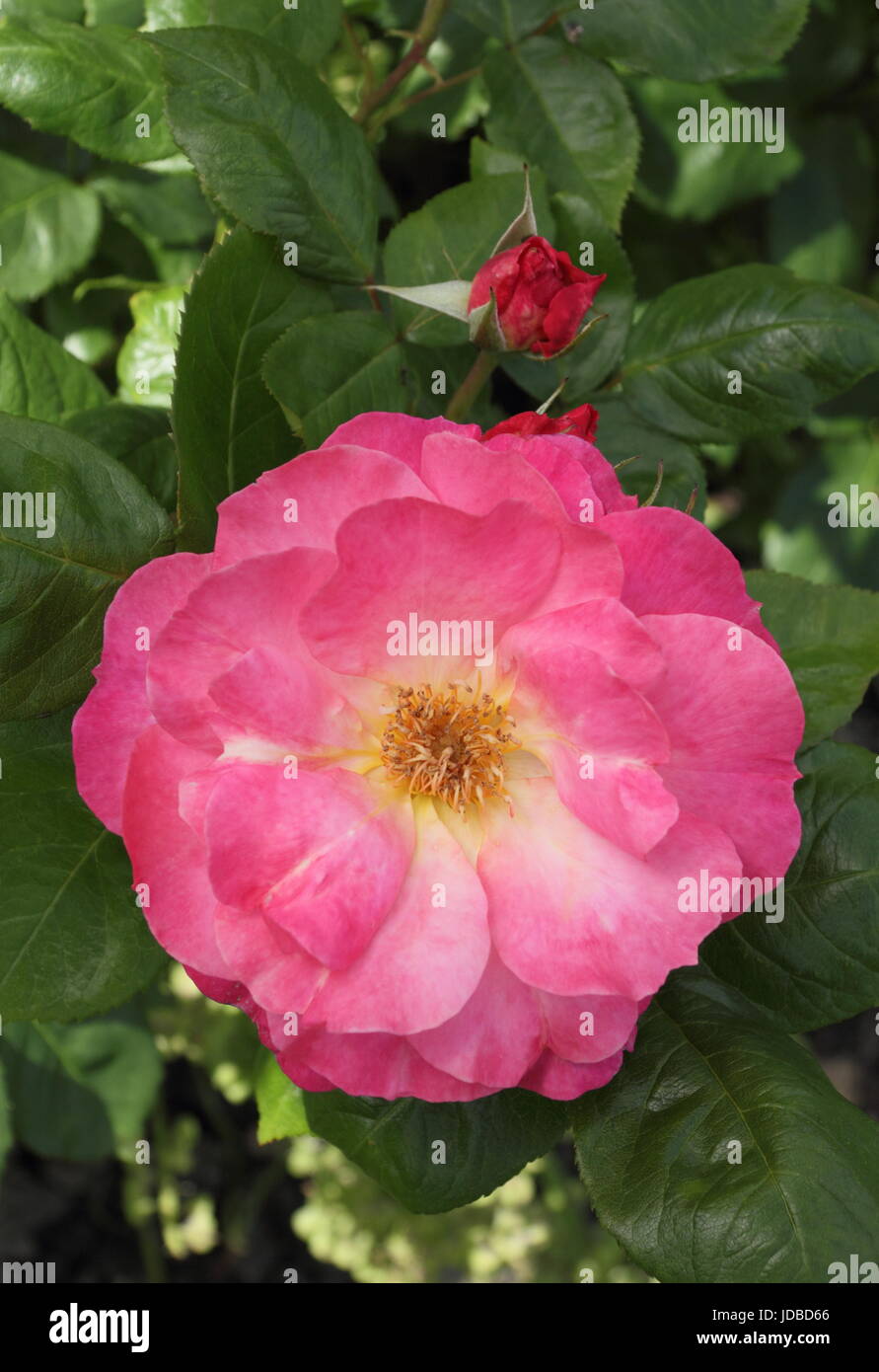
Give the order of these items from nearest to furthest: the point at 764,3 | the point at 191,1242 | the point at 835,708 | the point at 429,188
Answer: the point at 835,708 < the point at 764,3 < the point at 429,188 < the point at 191,1242

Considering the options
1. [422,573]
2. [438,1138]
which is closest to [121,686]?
[422,573]

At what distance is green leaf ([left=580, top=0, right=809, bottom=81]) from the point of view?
1585 mm

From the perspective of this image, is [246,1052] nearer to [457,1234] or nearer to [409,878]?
[457,1234]

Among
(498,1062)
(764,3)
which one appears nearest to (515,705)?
(498,1062)

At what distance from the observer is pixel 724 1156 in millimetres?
1095

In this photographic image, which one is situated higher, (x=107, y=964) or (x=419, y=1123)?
(x=107, y=964)

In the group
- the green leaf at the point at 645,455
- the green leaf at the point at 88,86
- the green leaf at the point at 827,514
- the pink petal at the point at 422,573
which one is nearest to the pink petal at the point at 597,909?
the pink petal at the point at 422,573

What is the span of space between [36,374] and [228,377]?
51 cm

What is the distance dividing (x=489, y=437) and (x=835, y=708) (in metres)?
0.54

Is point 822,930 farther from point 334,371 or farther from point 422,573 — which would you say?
point 334,371

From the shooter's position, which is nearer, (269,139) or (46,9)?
(269,139)

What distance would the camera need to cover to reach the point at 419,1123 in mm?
1171

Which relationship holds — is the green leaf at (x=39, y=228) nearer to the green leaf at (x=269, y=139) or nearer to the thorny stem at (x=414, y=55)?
the thorny stem at (x=414, y=55)
